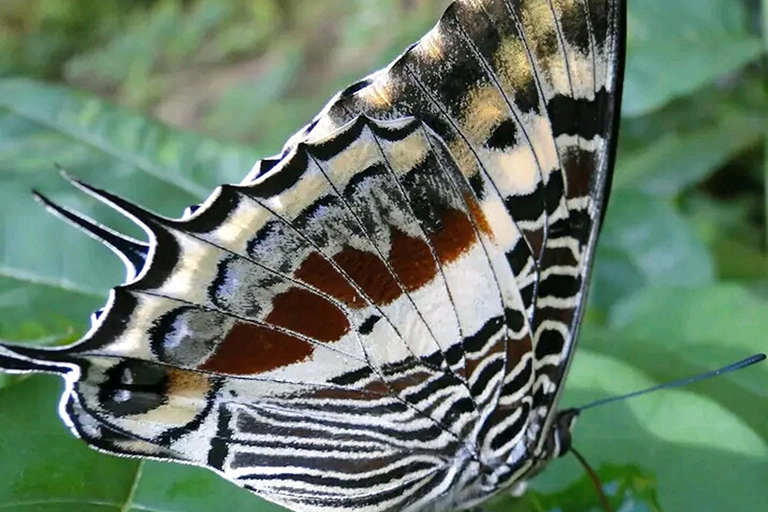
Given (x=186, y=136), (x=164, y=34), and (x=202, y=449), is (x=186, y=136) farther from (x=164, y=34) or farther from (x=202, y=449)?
(x=164, y=34)

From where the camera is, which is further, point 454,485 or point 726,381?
point 726,381

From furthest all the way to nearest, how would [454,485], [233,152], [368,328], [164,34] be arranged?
[164,34]
[233,152]
[454,485]
[368,328]

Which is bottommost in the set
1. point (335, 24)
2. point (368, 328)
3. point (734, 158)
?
point (368, 328)

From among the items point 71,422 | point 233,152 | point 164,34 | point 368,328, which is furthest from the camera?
point 164,34

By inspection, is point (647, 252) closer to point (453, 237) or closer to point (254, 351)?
point (453, 237)

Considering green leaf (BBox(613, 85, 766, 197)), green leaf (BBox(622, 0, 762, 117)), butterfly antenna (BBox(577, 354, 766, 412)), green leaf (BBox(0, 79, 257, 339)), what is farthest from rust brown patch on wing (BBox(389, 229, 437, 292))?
green leaf (BBox(613, 85, 766, 197))

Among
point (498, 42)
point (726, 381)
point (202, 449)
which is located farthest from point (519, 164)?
point (726, 381)

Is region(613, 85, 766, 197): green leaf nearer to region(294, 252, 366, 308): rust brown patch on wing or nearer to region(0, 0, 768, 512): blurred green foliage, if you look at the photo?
region(0, 0, 768, 512): blurred green foliage
